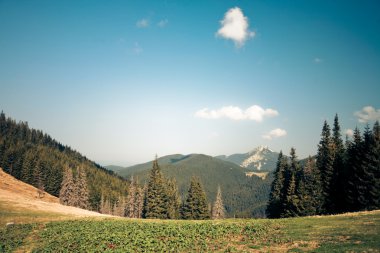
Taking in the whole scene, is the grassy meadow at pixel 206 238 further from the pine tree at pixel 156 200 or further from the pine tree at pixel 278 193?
the pine tree at pixel 156 200

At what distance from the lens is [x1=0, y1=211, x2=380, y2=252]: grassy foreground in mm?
21678

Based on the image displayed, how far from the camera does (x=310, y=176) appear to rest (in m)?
58.9

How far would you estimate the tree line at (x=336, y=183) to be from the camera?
4688cm

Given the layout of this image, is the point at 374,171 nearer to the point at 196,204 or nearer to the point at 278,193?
the point at 278,193

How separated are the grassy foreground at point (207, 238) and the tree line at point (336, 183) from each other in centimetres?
1691

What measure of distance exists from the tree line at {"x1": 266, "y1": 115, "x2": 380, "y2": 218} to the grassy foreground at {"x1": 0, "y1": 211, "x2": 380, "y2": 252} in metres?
16.9

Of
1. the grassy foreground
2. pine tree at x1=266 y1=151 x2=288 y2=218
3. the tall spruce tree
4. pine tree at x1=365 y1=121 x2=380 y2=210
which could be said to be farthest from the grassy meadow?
pine tree at x1=266 y1=151 x2=288 y2=218

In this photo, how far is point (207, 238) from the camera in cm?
2694

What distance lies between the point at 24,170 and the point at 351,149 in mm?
130939

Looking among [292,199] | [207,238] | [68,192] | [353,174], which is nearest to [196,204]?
[292,199]

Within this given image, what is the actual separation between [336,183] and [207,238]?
42.5m

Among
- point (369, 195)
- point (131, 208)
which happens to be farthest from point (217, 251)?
point (131, 208)

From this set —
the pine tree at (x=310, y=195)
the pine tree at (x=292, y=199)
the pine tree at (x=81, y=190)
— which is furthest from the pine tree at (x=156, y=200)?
the pine tree at (x=81, y=190)

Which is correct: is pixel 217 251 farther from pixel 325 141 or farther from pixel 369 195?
pixel 325 141
